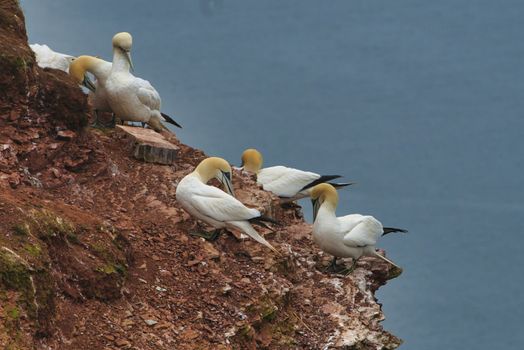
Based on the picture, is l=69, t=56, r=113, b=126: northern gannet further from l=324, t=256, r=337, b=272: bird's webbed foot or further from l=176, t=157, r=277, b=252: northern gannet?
l=324, t=256, r=337, b=272: bird's webbed foot

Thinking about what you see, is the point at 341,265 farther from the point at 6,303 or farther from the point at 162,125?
the point at 6,303

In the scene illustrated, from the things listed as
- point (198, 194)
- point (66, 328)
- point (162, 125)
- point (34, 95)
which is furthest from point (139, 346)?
point (162, 125)

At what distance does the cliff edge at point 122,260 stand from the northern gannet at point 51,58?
263 centimetres

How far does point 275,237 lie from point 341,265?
67.9 inches

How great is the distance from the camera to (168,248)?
16156 mm

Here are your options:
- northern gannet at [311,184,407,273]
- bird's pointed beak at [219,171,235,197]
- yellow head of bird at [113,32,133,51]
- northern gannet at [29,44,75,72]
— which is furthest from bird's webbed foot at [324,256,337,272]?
northern gannet at [29,44,75,72]

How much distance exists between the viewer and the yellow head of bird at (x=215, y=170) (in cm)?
1727

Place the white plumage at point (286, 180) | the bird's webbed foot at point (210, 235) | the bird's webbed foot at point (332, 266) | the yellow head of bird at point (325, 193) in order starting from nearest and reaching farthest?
the bird's webbed foot at point (210, 235), the bird's webbed foot at point (332, 266), the yellow head of bird at point (325, 193), the white plumage at point (286, 180)

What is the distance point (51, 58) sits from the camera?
22.1m

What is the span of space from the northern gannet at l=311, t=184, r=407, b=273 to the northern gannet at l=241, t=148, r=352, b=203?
108cm

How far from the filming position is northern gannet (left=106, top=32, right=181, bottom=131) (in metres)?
20.1

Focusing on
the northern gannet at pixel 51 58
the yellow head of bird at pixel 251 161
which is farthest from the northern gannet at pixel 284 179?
the northern gannet at pixel 51 58


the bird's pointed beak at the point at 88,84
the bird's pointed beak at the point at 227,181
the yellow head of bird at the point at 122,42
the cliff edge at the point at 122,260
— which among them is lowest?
the cliff edge at the point at 122,260

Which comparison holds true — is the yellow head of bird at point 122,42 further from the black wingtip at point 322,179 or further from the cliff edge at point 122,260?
the black wingtip at point 322,179
